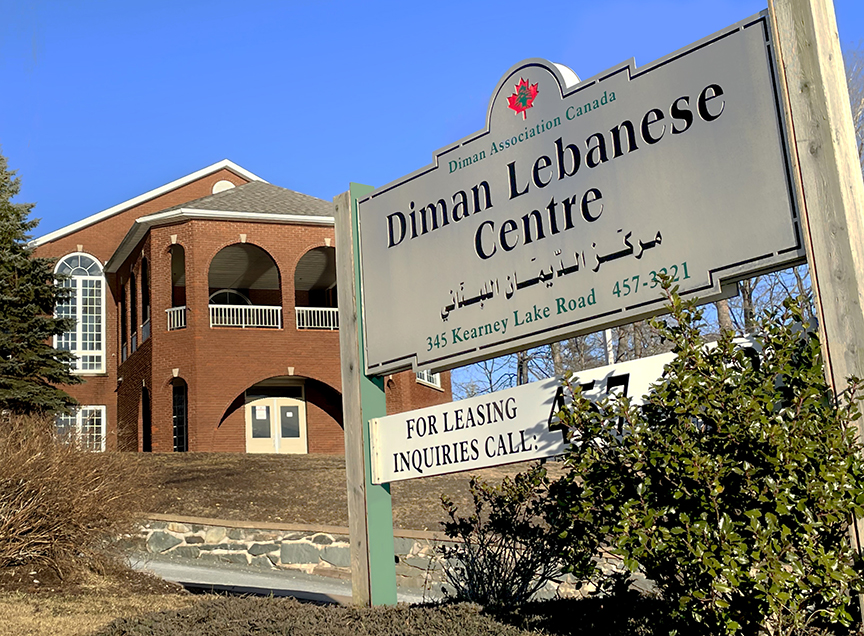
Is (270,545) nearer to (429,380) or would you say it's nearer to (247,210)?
(247,210)

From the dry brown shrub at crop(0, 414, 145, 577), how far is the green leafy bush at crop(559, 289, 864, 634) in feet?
20.3

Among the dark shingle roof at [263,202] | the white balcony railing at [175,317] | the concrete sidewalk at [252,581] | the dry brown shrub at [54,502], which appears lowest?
the concrete sidewalk at [252,581]

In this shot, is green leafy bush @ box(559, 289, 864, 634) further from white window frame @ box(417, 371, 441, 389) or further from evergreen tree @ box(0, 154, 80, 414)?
white window frame @ box(417, 371, 441, 389)

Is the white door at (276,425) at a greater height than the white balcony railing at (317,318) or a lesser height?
lesser

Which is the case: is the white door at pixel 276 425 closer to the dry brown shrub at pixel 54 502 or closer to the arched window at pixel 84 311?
the arched window at pixel 84 311

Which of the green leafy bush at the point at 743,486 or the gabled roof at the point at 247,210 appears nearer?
the green leafy bush at the point at 743,486

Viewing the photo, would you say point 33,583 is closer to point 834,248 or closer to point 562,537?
point 562,537

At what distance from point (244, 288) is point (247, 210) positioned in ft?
13.4

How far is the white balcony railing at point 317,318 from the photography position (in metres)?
24.7

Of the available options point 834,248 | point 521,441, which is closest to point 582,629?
point 521,441

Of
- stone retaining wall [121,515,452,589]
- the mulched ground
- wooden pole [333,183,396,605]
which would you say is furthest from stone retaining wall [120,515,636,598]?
wooden pole [333,183,396,605]

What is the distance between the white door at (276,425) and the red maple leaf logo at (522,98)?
20.0 m

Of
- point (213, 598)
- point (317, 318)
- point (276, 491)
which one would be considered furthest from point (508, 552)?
point (317, 318)

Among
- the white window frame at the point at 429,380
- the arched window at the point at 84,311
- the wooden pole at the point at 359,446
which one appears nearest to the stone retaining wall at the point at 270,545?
the wooden pole at the point at 359,446
